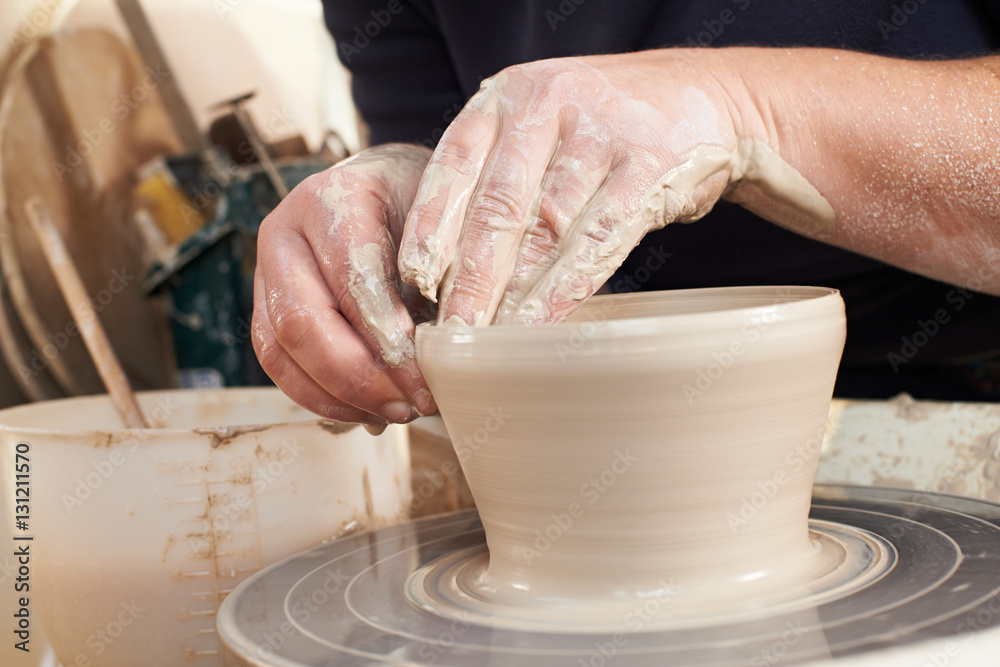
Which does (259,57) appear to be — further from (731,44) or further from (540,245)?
(540,245)

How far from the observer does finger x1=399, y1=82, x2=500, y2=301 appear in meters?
0.70

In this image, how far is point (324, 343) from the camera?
76cm

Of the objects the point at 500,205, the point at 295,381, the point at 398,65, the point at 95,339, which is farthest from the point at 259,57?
the point at 500,205

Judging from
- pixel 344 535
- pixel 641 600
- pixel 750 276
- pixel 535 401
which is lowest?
pixel 750 276

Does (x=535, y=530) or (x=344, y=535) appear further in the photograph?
(x=344, y=535)

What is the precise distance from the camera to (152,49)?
2988 mm

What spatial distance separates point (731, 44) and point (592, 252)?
678mm

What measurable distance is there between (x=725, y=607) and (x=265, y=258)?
0.54 m

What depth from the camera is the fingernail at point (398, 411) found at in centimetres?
78

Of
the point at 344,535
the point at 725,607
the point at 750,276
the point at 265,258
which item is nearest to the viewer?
the point at 725,607

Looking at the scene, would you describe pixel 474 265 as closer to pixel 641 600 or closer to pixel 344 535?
pixel 641 600

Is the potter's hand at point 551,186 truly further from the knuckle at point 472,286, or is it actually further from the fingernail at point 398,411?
the fingernail at point 398,411

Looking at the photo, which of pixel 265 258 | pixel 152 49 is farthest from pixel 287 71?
pixel 265 258

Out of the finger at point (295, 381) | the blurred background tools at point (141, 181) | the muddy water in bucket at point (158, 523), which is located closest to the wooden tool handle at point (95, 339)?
the muddy water in bucket at point (158, 523)
